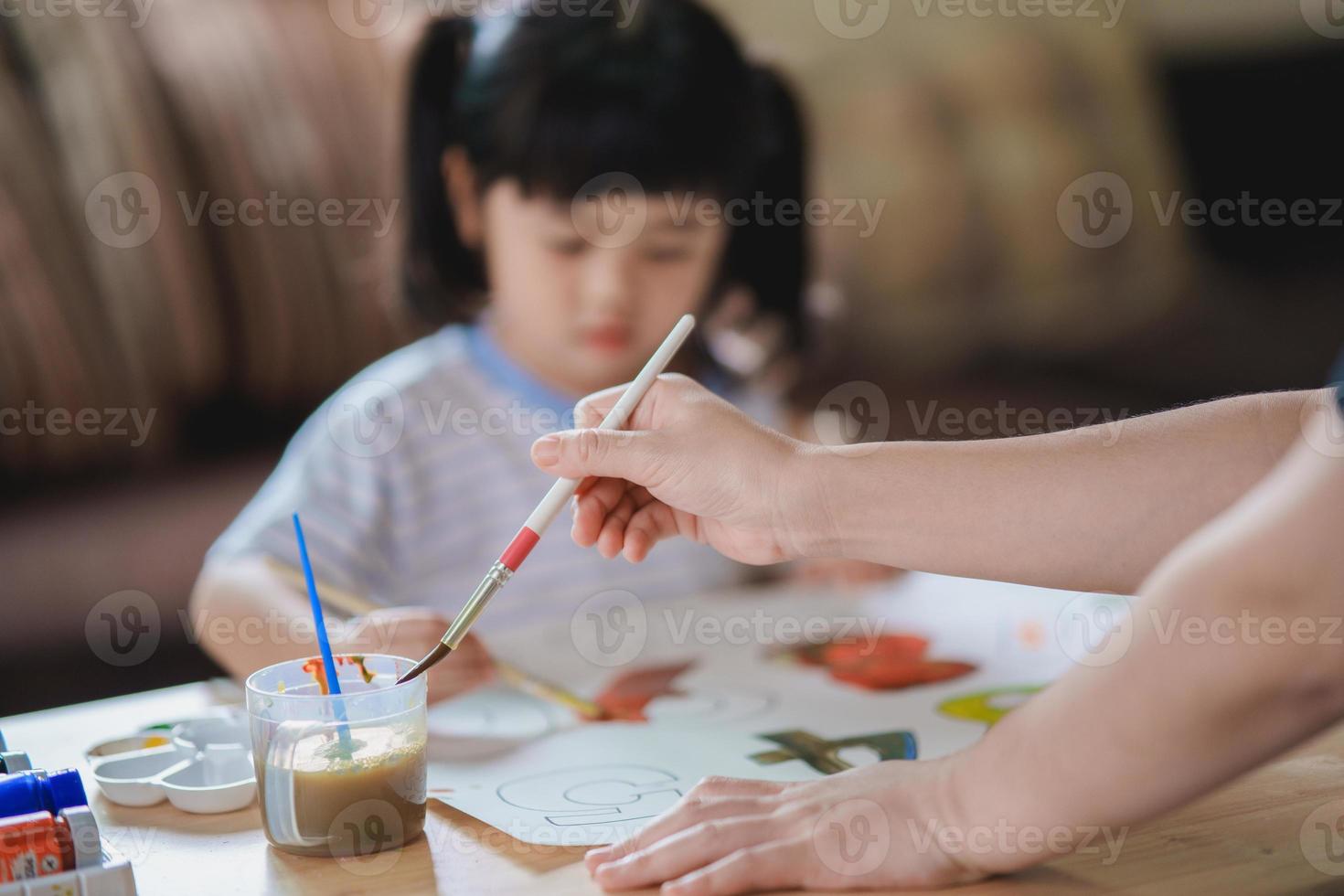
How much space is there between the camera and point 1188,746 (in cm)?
50

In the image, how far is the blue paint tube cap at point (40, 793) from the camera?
555mm

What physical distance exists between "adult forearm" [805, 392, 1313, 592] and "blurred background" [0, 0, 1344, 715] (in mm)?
825

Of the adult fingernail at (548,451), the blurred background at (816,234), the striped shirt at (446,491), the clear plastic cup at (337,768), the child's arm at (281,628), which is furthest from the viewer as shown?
the blurred background at (816,234)

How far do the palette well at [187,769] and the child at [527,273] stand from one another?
11.5 inches

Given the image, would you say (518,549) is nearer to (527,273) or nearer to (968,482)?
(968,482)

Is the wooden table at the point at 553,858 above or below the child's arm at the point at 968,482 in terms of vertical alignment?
below

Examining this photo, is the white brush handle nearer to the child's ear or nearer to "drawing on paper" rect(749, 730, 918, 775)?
"drawing on paper" rect(749, 730, 918, 775)

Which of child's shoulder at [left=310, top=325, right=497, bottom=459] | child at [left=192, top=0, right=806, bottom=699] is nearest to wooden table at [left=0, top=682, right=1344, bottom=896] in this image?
child at [left=192, top=0, right=806, bottom=699]

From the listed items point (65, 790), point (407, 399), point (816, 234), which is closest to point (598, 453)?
point (65, 790)

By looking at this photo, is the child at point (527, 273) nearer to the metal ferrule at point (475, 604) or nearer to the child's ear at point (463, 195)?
the child's ear at point (463, 195)

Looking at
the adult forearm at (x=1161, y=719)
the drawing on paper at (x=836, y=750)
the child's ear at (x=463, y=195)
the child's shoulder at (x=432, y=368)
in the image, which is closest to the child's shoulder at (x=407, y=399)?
the child's shoulder at (x=432, y=368)

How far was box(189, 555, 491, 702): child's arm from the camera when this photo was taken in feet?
2.64

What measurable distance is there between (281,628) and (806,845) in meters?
0.45

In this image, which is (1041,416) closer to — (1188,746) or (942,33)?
(942,33)
